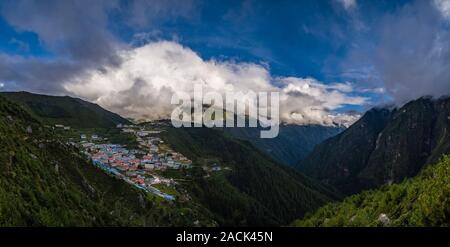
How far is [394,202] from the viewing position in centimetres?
5012

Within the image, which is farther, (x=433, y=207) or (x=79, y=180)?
(x=79, y=180)

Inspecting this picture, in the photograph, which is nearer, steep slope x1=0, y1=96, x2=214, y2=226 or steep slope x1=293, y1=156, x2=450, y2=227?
steep slope x1=293, y1=156, x2=450, y2=227

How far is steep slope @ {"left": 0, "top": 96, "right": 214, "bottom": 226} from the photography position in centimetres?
5259

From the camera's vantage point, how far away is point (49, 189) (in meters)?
73.7

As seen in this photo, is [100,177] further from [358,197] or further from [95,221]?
[358,197]

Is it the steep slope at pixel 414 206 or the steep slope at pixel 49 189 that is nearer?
the steep slope at pixel 414 206

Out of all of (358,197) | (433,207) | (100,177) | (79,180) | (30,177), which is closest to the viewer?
(433,207)

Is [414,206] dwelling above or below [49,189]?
above

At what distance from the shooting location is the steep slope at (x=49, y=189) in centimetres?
5259

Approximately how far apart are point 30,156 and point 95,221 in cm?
2287

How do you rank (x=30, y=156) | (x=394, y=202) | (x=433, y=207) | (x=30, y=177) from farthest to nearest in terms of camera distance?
(x=30, y=156) → (x=30, y=177) → (x=394, y=202) → (x=433, y=207)

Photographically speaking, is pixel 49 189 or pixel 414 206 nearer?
pixel 414 206
